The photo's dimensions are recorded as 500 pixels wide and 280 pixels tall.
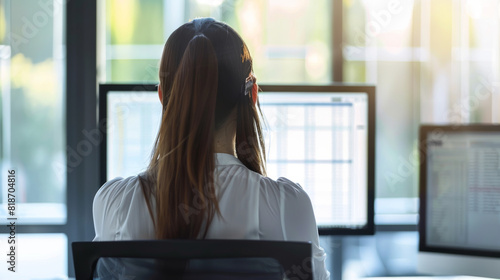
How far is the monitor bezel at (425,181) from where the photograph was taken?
109cm

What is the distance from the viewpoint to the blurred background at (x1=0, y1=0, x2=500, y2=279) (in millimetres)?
1327

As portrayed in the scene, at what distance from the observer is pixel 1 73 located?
131cm

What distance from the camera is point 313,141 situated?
112 centimetres

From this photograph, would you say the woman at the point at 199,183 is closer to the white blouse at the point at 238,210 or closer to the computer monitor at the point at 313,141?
the white blouse at the point at 238,210

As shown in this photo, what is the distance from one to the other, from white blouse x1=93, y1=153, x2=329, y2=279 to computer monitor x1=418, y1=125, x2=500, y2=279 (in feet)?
1.70

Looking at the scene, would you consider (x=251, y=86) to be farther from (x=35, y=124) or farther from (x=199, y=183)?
(x=35, y=124)

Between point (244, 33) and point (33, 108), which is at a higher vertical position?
point (244, 33)

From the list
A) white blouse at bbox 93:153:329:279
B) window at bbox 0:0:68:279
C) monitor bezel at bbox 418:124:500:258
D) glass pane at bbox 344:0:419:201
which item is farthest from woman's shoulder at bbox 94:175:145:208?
glass pane at bbox 344:0:419:201

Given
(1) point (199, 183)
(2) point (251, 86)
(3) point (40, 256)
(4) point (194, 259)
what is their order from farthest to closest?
(3) point (40, 256), (2) point (251, 86), (1) point (199, 183), (4) point (194, 259)

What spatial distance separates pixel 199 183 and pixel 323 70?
0.84 metres

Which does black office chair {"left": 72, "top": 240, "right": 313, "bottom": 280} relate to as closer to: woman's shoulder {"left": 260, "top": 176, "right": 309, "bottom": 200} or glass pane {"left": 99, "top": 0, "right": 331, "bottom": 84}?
woman's shoulder {"left": 260, "top": 176, "right": 309, "bottom": 200}

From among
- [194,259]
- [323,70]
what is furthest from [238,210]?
[323,70]

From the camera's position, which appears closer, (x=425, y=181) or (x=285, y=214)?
(x=285, y=214)

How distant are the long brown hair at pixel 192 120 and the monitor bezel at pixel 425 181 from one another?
576 millimetres
